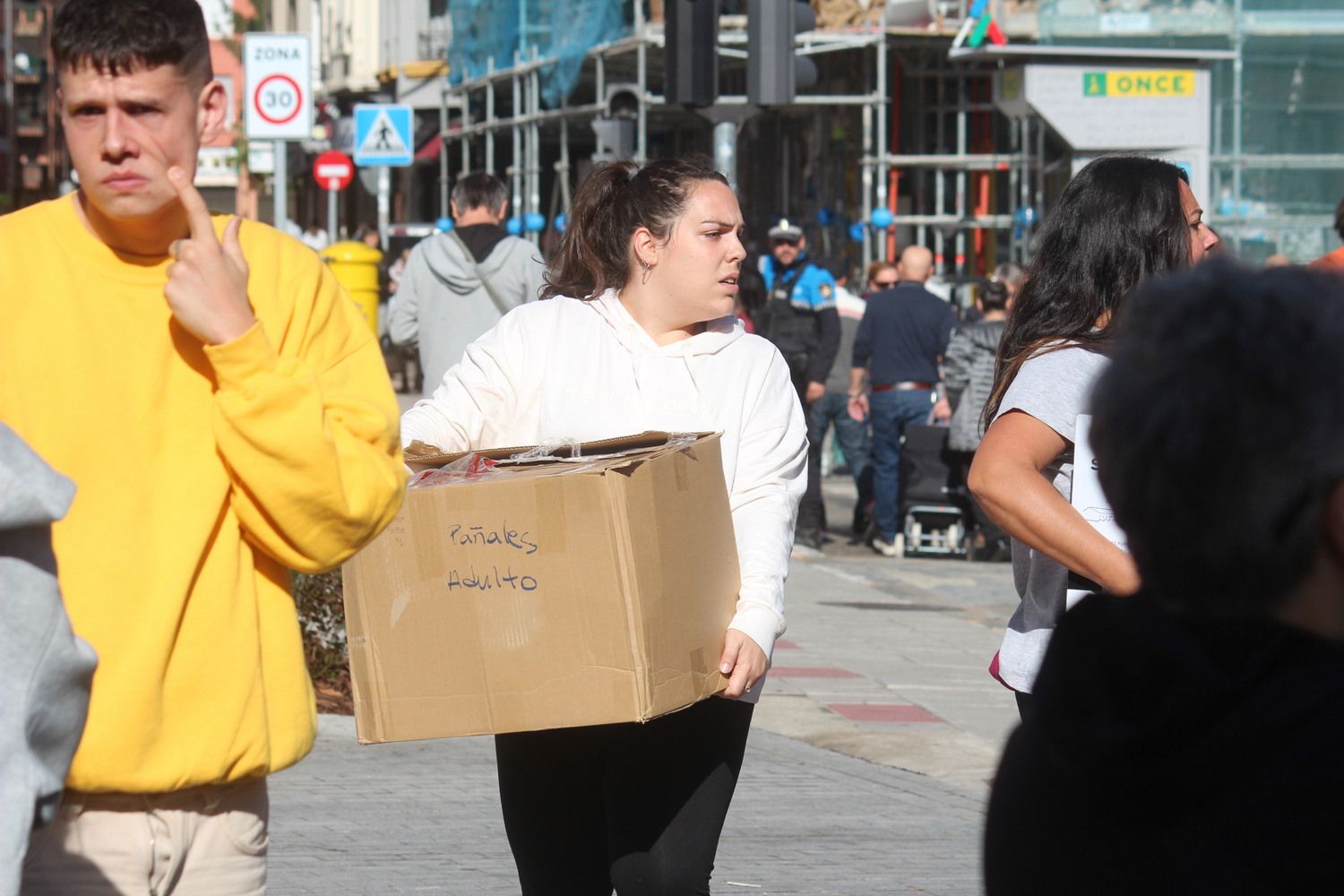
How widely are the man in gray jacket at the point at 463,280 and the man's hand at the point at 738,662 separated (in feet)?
20.7

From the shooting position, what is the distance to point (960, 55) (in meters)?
18.5

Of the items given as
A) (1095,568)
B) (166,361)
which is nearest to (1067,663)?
(166,361)

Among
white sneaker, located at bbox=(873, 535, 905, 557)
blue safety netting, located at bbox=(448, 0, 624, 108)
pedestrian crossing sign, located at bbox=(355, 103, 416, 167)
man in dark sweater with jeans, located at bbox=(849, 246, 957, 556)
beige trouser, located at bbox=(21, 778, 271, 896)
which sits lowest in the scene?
white sneaker, located at bbox=(873, 535, 905, 557)

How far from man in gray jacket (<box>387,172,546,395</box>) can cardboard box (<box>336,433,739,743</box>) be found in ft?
21.1

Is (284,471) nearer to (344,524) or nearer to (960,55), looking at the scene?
(344,524)

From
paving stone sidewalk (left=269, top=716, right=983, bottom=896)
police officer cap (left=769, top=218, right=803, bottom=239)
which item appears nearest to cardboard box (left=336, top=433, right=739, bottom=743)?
paving stone sidewalk (left=269, top=716, right=983, bottom=896)

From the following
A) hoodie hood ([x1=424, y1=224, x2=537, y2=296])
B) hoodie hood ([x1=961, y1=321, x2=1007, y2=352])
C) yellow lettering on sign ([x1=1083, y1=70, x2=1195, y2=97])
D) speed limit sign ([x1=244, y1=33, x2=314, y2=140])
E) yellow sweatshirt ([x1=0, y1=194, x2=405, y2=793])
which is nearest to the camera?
yellow sweatshirt ([x1=0, y1=194, x2=405, y2=793])

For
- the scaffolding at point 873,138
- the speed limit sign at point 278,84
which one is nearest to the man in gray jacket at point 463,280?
the speed limit sign at point 278,84

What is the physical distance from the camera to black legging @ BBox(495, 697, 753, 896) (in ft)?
12.0

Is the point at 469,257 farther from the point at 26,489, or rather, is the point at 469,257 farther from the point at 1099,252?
the point at 26,489

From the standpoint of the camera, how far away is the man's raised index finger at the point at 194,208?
2557 mm

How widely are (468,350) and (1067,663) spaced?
2.18 metres

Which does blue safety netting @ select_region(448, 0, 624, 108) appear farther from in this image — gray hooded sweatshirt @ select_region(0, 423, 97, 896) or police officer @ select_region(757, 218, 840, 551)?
gray hooded sweatshirt @ select_region(0, 423, 97, 896)

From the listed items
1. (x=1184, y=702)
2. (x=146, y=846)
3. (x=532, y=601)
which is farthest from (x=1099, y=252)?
(x=1184, y=702)
